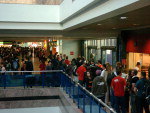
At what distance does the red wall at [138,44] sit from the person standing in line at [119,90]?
24.0 ft

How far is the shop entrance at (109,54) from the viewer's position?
22.6 m

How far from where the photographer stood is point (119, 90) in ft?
31.6

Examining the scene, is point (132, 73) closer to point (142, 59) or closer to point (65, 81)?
point (65, 81)

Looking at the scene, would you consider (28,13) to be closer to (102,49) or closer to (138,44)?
(138,44)

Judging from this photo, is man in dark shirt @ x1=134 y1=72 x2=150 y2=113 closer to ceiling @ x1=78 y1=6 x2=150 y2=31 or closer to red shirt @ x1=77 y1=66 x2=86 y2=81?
ceiling @ x1=78 y1=6 x2=150 y2=31

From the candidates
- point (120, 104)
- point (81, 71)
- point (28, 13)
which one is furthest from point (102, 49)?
point (120, 104)

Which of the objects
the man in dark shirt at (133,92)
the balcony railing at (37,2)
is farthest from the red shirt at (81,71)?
the balcony railing at (37,2)

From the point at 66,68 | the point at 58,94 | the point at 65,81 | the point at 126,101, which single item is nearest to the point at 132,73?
the point at 126,101

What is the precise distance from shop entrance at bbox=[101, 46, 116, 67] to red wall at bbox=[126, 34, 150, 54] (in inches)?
99.3

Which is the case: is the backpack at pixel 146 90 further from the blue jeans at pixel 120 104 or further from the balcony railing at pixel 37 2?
the balcony railing at pixel 37 2

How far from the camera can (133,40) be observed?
18922mm

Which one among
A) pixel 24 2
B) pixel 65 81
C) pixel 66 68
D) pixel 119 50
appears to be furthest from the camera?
pixel 119 50

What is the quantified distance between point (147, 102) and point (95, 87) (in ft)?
6.60

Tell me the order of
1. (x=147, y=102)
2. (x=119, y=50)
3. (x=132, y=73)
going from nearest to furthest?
(x=147, y=102) < (x=132, y=73) < (x=119, y=50)
